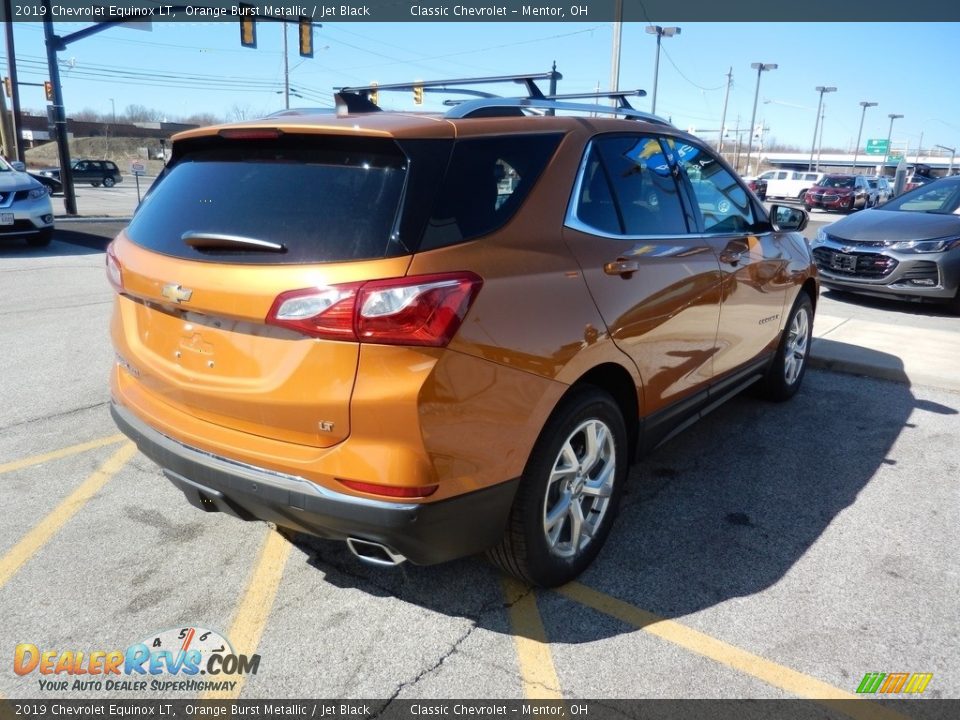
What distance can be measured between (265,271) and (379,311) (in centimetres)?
42

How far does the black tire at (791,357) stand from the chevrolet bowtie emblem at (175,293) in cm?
388

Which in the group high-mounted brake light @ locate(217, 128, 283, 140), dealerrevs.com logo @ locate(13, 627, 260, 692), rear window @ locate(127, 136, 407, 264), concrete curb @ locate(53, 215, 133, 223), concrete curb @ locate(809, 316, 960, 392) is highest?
high-mounted brake light @ locate(217, 128, 283, 140)

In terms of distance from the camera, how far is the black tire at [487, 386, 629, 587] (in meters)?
2.62

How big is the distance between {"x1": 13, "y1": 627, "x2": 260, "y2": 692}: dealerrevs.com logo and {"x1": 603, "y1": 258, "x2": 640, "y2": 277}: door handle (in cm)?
194

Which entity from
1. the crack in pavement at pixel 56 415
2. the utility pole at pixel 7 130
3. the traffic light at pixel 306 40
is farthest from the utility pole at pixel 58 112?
the crack in pavement at pixel 56 415

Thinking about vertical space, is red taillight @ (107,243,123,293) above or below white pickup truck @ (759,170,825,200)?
above

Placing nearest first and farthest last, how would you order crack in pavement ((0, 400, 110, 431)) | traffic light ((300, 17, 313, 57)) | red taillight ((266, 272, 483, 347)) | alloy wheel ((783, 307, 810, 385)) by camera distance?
1. red taillight ((266, 272, 483, 347))
2. crack in pavement ((0, 400, 110, 431))
3. alloy wheel ((783, 307, 810, 385))
4. traffic light ((300, 17, 313, 57))

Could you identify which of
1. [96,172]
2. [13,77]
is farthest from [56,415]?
[96,172]

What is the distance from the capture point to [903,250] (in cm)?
879

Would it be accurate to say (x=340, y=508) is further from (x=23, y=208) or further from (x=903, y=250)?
(x=23, y=208)

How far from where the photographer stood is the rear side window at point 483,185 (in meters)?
2.29

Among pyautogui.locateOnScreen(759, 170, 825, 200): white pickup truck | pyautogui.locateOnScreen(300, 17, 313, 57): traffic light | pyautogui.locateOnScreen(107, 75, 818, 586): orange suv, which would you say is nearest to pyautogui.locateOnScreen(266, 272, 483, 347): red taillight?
pyautogui.locateOnScreen(107, 75, 818, 586): orange suv

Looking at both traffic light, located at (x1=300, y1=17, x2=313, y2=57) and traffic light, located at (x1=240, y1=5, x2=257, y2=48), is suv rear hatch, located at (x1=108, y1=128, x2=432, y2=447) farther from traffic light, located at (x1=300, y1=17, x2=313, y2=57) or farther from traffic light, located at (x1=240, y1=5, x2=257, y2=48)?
traffic light, located at (x1=300, y1=17, x2=313, y2=57)

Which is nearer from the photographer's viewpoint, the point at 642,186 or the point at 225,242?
the point at 225,242
